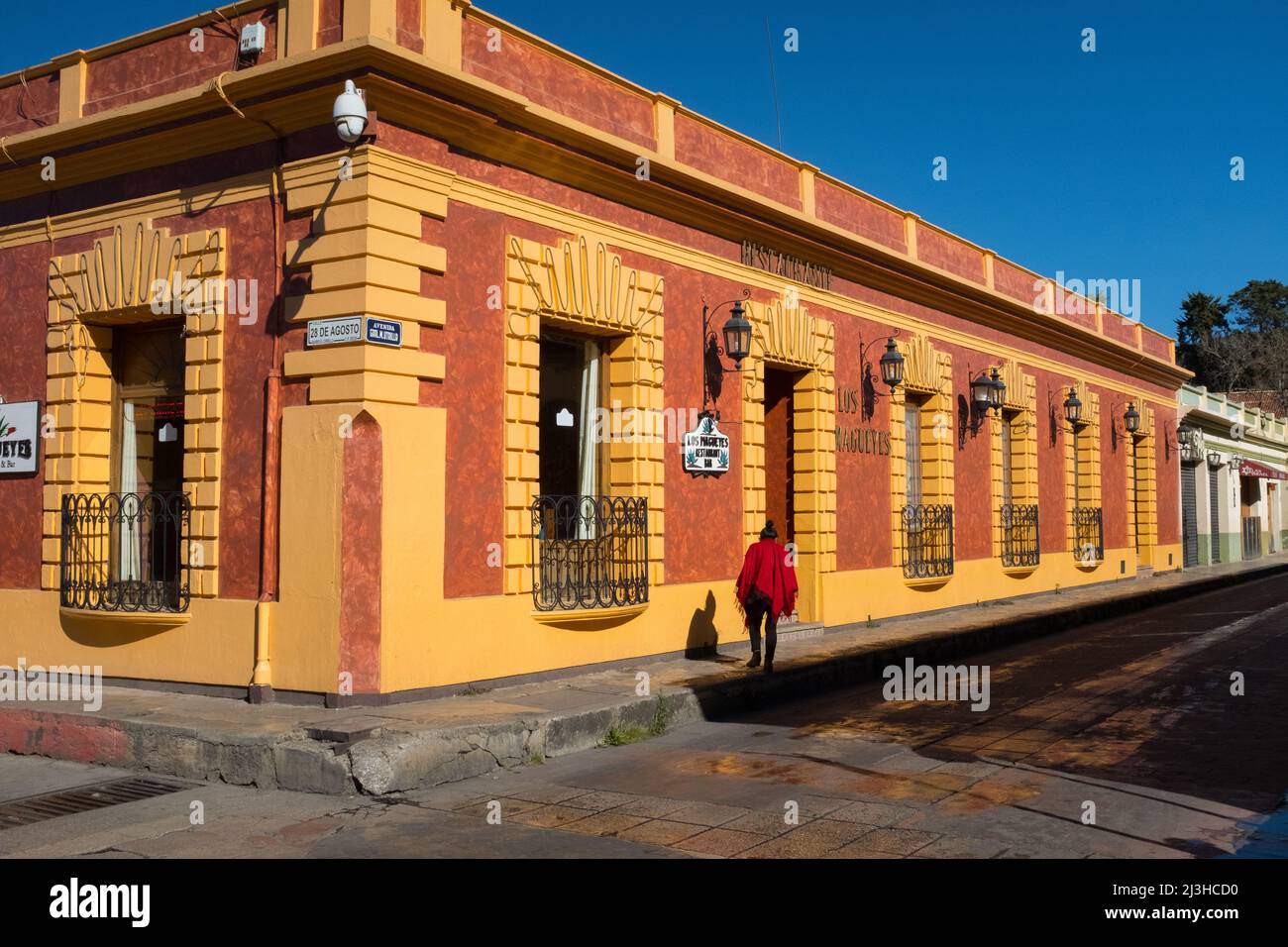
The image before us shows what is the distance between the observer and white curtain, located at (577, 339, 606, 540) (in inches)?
471

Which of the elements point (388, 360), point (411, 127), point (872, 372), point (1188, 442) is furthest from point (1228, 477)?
point (388, 360)

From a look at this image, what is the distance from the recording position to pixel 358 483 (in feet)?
30.1

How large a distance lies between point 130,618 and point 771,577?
6.00m

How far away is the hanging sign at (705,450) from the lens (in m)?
12.8

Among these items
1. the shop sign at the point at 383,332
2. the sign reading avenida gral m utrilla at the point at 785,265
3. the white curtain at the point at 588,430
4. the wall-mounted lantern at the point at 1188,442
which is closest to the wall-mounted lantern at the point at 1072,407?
the wall-mounted lantern at the point at 1188,442

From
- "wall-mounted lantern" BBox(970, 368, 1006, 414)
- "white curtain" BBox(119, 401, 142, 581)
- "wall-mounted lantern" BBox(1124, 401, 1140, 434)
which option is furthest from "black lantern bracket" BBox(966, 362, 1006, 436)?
"white curtain" BBox(119, 401, 142, 581)

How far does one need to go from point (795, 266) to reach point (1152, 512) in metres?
17.2

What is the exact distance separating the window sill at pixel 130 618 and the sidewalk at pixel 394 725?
23.5 inches

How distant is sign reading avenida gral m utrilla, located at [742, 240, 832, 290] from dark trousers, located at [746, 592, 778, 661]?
4.55 metres

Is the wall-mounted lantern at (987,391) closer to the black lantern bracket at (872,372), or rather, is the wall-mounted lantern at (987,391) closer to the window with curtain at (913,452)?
the window with curtain at (913,452)

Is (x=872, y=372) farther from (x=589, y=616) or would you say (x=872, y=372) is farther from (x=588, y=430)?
(x=589, y=616)

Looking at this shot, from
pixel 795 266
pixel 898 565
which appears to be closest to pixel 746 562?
pixel 795 266

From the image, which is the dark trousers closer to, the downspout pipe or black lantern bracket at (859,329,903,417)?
the downspout pipe
